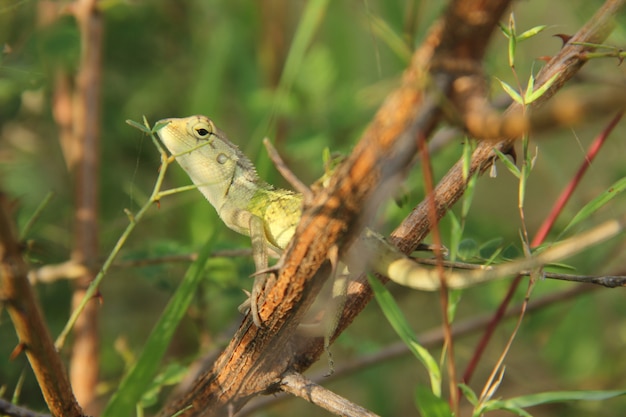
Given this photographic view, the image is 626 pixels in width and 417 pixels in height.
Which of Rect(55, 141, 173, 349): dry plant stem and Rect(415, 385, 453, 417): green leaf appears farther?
Rect(55, 141, 173, 349): dry plant stem

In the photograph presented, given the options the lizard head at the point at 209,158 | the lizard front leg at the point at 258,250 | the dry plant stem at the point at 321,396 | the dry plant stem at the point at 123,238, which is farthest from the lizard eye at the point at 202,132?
the dry plant stem at the point at 321,396

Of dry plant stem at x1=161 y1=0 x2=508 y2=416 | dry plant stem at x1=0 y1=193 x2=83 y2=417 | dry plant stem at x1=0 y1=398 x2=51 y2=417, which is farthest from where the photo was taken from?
dry plant stem at x1=0 y1=398 x2=51 y2=417

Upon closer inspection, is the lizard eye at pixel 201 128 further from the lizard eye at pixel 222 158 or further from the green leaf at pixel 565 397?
the green leaf at pixel 565 397

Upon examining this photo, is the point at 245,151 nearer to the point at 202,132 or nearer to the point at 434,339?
the point at 202,132

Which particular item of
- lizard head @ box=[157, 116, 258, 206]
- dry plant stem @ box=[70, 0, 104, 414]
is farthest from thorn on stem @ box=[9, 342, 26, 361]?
dry plant stem @ box=[70, 0, 104, 414]

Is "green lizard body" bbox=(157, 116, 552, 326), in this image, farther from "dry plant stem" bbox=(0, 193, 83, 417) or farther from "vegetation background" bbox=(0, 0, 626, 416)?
"dry plant stem" bbox=(0, 193, 83, 417)

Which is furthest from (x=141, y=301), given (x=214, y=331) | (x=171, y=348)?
(x=214, y=331)

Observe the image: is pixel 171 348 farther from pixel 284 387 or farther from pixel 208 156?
pixel 284 387
